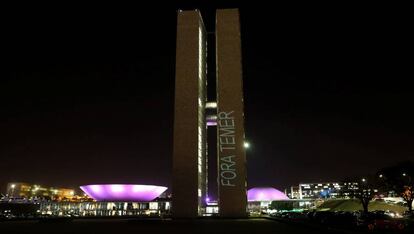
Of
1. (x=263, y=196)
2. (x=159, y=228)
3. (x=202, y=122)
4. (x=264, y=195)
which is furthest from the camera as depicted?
(x=264, y=195)

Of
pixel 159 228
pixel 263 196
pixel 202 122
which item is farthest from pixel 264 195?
pixel 159 228

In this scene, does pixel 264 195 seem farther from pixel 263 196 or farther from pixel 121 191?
pixel 121 191

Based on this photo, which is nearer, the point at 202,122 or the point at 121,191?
the point at 121,191

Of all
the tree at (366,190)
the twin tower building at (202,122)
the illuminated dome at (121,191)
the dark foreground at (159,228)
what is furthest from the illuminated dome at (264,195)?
the dark foreground at (159,228)

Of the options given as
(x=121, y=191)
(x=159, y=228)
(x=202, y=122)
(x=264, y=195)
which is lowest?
(x=159, y=228)

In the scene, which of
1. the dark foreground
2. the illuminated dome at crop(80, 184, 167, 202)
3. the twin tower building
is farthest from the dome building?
the dark foreground

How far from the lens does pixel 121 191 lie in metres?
59.6

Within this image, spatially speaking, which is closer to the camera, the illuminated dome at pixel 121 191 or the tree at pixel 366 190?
the tree at pixel 366 190

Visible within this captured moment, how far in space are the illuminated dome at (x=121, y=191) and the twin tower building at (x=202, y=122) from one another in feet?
26.7

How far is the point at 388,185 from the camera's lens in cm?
5619

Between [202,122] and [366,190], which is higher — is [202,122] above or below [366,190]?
above

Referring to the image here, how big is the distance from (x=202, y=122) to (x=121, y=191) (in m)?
17.4

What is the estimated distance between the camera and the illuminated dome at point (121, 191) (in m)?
58.9

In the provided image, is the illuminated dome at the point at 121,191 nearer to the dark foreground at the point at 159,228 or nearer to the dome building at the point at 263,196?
the dark foreground at the point at 159,228
